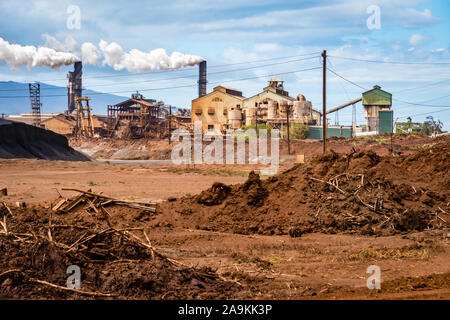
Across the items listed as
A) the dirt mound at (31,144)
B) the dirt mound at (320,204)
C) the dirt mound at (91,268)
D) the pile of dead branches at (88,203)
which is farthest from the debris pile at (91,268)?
the dirt mound at (31,144)

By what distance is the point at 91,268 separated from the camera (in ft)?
25.2

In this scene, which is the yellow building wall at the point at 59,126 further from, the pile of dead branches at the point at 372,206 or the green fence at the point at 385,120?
the pile of dead branches at the point at 372,206

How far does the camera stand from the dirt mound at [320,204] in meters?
14.8

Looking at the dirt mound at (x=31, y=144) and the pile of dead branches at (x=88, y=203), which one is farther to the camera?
the dirt mound at (x=31, y=144)

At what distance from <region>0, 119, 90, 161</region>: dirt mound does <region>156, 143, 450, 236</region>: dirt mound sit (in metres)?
41.9

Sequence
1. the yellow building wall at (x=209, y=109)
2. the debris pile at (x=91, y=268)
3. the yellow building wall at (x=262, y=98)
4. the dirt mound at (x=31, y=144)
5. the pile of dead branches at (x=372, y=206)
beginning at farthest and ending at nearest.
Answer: the yellow building wall at (x=262, y=98)
the yellow building wall at (x=209, y=109)
the dirt mound at (x=31, y=144)
the pile of dead branches at (x=372, y=206)
the debris pile at (x=91, y=268)

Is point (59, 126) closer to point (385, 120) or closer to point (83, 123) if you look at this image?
point (83, 123)

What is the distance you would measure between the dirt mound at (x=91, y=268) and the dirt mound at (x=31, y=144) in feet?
157

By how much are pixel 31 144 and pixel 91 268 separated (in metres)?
57.8

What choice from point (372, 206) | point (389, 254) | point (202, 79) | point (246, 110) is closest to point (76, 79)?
point (202, 79)

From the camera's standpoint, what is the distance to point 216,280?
8.44m
